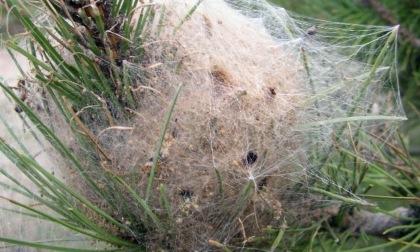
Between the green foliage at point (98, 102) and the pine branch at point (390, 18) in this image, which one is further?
the pine branch at point (390, 18)

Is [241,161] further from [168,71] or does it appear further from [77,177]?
[77,177]

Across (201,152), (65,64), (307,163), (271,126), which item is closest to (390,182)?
(307,163)

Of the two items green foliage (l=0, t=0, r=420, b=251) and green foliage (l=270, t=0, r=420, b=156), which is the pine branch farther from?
green foliage (l=0, t=0, r=420, b=251)

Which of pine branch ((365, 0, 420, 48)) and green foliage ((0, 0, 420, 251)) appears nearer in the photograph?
green foliage ((0, 0, 420, 251))

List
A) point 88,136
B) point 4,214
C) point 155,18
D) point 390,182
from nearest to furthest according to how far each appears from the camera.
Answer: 1. point 88,136
2. point 155,18
3. point 4,214
4. point 390,182

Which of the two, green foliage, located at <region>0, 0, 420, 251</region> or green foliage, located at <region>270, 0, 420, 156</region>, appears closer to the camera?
green foliage, located at <region>0, 0, 420, 251</region>

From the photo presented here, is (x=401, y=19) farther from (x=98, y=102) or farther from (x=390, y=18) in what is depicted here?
(x=98, y=102)

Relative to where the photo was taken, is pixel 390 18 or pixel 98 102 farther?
pixel 390 18

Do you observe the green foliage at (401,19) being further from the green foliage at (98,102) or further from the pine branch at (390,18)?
the green foliage at (98,102)

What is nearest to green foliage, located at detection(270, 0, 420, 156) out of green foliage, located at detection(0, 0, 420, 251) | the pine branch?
the pine branch

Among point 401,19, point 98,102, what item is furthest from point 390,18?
point 98,102

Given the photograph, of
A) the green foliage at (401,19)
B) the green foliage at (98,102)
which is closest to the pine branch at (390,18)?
the green foliage at (401,19)
